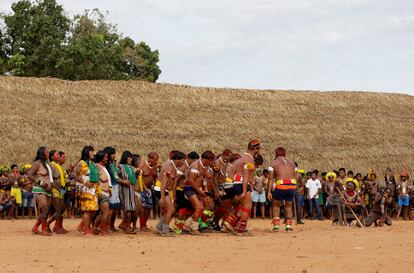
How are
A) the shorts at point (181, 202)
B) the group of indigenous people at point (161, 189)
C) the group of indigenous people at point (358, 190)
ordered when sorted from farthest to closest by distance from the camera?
the group of indigenous people at point (358, 190) < the shorts at point (181, 202) < the group of indigenous people at point (161, 189)

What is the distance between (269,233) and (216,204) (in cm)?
124

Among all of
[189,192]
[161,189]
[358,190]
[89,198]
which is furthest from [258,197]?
[89,198]

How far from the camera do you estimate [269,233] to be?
56.1 ft

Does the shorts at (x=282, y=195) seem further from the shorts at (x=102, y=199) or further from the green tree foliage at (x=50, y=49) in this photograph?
the green tree foliage at (x=50, y=49)

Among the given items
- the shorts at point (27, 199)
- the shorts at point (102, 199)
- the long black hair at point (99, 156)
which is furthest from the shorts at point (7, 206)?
the shorts at point (102, 199)

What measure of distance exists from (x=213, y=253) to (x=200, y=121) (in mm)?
19645

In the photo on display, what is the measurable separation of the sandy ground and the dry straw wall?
13215 mm

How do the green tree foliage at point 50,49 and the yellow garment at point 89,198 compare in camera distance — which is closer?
the yellow garment at point 89,198

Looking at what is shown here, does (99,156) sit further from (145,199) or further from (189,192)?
(189,192)

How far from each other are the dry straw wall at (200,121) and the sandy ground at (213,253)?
43.4 ft

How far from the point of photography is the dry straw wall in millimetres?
29516

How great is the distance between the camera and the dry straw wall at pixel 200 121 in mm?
29516

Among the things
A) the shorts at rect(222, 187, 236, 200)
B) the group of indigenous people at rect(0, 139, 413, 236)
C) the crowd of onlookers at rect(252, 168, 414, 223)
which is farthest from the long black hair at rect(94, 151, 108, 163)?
the crowd of onlookers at rect(252, 168, 414, 223)

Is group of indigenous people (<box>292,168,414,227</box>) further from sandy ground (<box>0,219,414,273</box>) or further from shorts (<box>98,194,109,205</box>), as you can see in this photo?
shorts (<box>98,194,109,205</box>)
